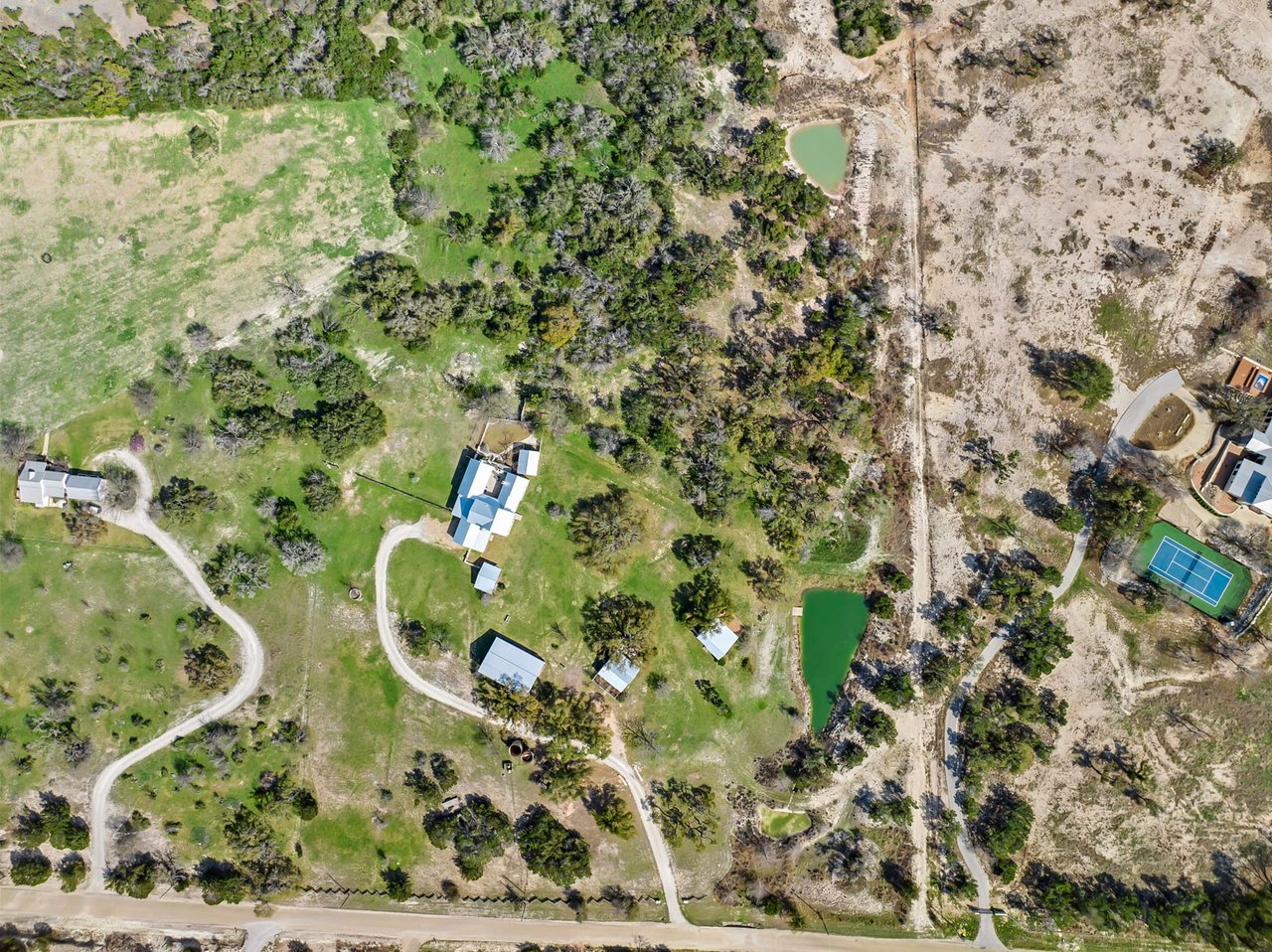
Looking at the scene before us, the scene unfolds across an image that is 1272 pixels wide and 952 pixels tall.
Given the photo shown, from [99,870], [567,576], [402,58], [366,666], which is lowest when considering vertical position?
[99,870]

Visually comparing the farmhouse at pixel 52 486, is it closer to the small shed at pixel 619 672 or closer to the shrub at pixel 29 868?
the shrub at pixel 29 868

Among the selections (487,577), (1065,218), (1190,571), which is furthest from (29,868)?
(1065,218)

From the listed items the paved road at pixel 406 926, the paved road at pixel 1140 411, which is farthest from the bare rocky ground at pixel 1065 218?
the paved road at pixel 406 926

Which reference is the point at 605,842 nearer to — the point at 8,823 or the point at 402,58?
the point at 8,823

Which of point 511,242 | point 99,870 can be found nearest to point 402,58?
point 511,242

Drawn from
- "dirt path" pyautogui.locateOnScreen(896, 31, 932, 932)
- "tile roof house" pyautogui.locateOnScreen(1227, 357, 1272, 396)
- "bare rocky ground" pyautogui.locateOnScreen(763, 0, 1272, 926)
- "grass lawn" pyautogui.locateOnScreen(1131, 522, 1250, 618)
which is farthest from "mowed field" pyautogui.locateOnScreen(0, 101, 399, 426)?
"tile roof house" pyautogui.locateOnScreen(1227, 357, 1272, 396)

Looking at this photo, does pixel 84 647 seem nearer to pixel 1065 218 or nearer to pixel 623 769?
pixel 623 769

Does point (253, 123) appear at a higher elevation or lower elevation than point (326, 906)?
higher

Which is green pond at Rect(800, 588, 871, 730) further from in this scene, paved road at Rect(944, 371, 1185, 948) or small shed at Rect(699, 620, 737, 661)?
paved road at Rect(944, 371, 1185, 948)
